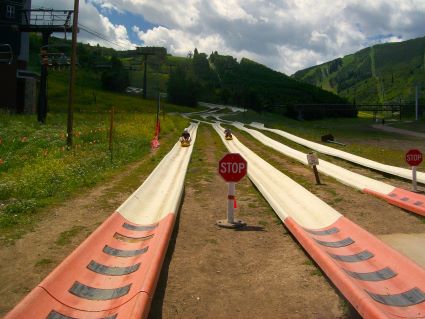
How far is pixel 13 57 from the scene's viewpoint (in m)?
49.4

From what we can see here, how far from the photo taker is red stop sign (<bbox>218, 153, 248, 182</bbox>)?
9742 mm

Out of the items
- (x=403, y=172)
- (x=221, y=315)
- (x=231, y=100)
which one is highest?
(x=231, y=100)

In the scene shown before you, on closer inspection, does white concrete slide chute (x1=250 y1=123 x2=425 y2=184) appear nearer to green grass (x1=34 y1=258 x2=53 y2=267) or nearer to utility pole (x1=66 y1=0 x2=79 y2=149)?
green grass (x1=34 y1=258 x2=53 y2=267)

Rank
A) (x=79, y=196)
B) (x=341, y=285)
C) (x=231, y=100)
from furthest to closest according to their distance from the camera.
Result: (x=231, y=100)
(x=79, y=196)
(x=341, y=285)

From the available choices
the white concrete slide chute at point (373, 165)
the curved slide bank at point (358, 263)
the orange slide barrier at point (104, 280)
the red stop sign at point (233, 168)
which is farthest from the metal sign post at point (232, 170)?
the white concrete slide chute at point (373, 165)

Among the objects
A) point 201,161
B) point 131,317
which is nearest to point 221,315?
point 131,317

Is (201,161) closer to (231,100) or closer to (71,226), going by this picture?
(71,226)

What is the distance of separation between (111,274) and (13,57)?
49.2 metres

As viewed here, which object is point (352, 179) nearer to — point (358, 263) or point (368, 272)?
point (358, 263)

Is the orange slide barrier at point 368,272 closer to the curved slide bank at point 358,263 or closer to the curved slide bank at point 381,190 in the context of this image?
the curved slide bank at point 358,263

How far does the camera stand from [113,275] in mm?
6609

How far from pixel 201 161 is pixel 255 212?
11889 mm

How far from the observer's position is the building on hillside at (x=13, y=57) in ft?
158

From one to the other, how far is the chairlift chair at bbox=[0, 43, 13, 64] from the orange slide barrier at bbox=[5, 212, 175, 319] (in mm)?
46494
